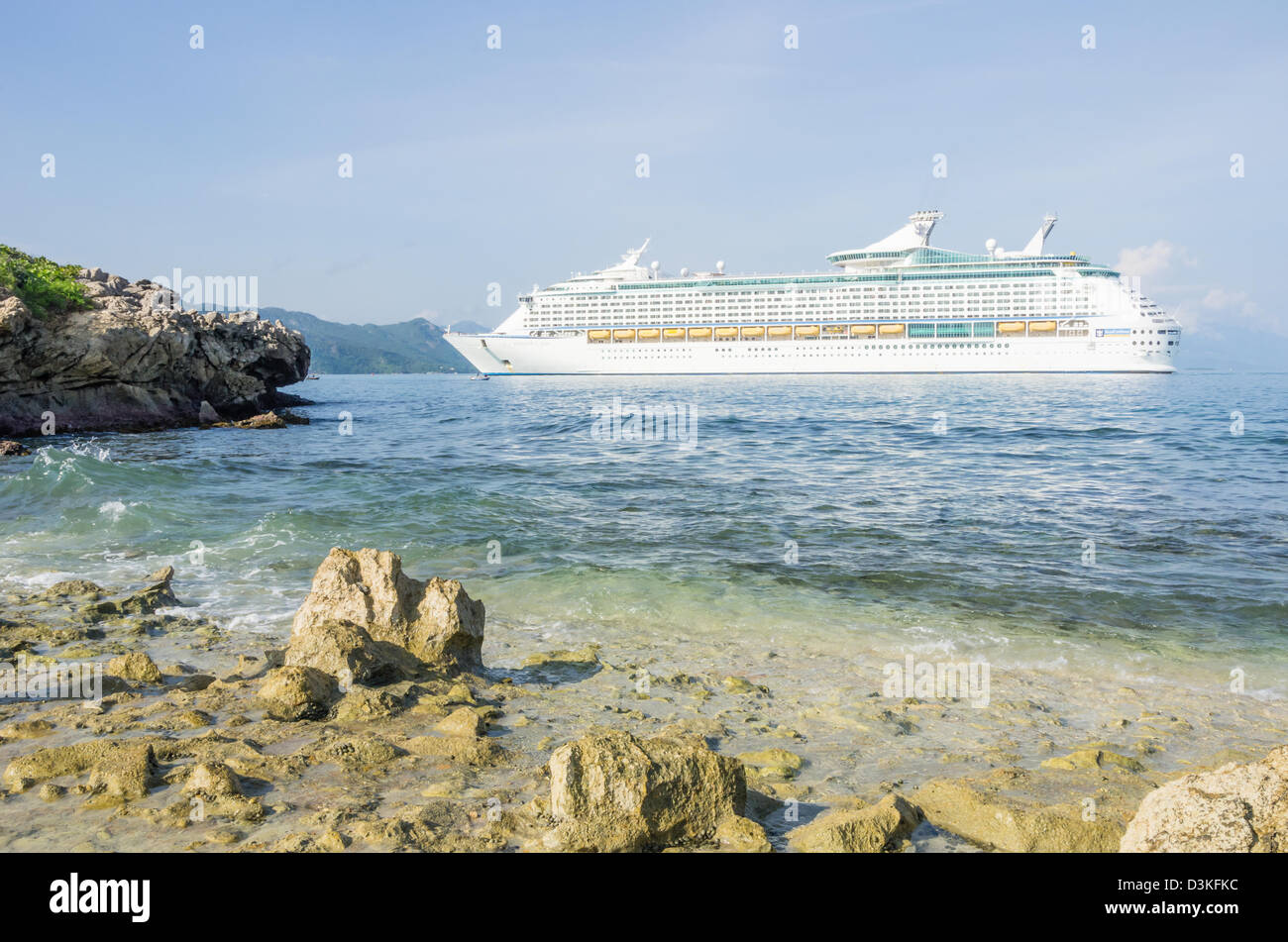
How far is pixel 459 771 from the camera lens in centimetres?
495

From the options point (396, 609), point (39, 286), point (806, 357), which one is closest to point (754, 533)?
point (396, 609)

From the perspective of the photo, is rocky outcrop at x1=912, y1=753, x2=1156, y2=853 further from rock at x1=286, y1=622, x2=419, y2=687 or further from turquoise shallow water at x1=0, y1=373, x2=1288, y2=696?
rock at x1=286, y1=622, x2=419, y2=687

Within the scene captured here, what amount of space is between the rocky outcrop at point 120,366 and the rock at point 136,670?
107 feet

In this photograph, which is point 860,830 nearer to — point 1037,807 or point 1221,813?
point 1037,807

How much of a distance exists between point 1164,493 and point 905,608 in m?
11.9

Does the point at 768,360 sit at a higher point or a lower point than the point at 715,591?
higher

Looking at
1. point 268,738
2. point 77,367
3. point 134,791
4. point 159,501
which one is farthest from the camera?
point 77,367

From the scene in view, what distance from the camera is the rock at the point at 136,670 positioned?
6730 millimetres

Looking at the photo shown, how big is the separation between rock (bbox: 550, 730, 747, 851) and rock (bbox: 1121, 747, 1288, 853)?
194cm

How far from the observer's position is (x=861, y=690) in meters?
7.09

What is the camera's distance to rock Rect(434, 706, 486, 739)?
218 inches
